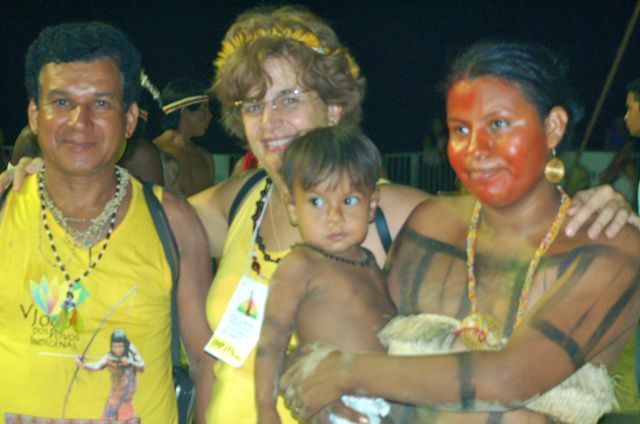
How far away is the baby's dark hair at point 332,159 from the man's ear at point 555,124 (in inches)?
26.8

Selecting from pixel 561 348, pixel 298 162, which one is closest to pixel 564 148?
pixel 561 348

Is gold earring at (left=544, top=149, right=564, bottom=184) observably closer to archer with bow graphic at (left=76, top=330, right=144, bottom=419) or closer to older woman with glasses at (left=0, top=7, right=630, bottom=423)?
older woman with glasses at (left=0, top=7, right=630, bottom=423)

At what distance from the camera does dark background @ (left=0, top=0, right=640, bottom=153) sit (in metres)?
18.6

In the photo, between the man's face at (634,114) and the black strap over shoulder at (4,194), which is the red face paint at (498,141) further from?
A: the man's face at (634,114)

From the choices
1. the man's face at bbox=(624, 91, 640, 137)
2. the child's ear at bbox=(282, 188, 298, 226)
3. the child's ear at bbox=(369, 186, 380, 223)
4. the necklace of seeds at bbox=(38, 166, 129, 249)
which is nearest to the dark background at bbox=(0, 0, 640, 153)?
the man's face at bbox=(624, 91, 640, 137)

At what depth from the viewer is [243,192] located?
3531mm

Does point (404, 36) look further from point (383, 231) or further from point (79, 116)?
point (79, 116)

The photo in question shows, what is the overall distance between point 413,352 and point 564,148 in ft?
2.29

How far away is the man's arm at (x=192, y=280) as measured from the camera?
321 centimetres

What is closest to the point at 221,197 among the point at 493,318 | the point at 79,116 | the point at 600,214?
the point at 79,116

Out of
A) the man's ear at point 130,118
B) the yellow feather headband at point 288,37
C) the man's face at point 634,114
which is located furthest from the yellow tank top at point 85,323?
the man's face at point 634,114

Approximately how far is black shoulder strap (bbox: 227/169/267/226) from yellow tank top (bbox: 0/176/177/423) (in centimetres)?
41

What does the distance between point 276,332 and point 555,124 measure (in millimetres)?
1036

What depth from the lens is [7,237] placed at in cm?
310
